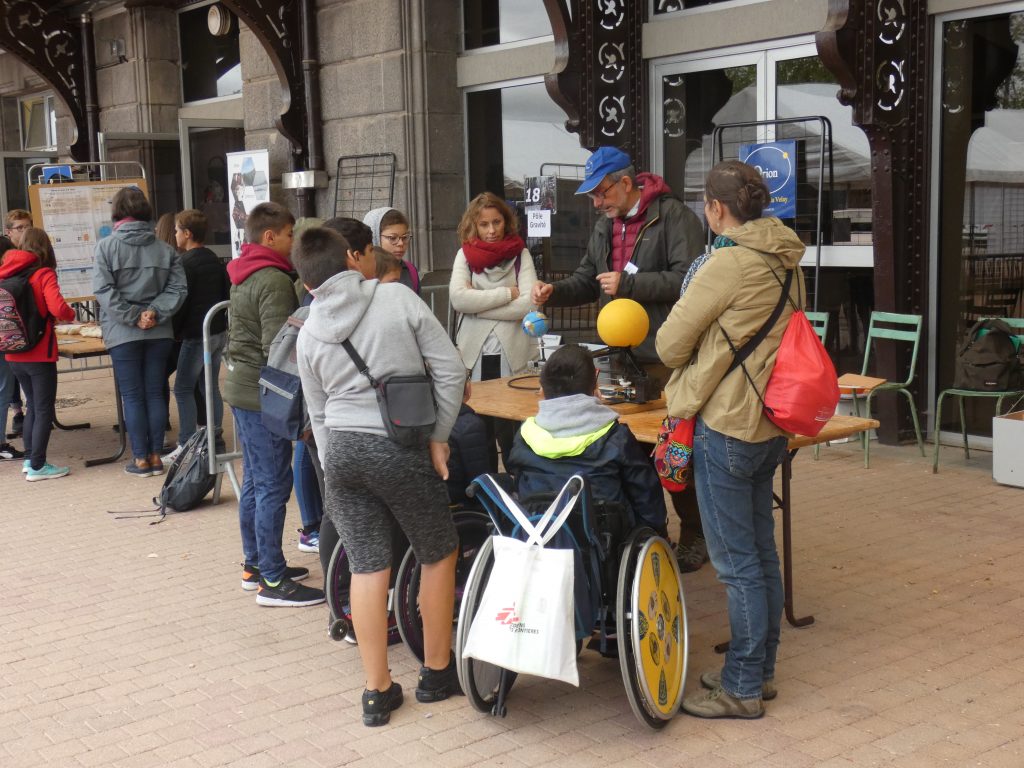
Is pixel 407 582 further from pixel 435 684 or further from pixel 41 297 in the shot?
pixel 41 297

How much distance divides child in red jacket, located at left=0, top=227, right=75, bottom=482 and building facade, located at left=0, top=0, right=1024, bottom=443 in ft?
10.3

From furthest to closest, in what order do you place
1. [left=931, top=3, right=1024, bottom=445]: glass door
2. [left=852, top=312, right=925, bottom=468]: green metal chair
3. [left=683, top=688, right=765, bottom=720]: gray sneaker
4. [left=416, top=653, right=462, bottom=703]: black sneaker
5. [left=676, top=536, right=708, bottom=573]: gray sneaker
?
1. [left=852, top=312, right=925, bottom=468]: green metal chair
2. [left=931, top=3, right=1024, bottom=445]: glass door
3. [left=676, top=536, right=708, bottom=573]: gray sneaker
4. [left=416, top=653, right=462, bottom=703]: black sneaker
5. [left=683, top=688, right=765, bottom=720]: gray sneaker

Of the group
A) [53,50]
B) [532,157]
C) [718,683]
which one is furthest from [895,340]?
[53,50]

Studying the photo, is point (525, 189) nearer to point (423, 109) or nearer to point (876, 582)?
point (423, 109)

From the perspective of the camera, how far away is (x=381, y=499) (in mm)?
3740

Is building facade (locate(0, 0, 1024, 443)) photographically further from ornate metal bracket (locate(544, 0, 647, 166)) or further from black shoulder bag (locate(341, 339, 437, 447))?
black shoulder bag (locate(341, 339, 437, 447))

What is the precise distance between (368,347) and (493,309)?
237cm

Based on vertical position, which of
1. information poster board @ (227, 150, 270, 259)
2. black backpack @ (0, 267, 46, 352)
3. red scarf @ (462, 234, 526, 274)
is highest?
information poster board @ (227, 150, 270, 259)

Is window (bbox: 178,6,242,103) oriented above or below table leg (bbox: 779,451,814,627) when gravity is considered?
above

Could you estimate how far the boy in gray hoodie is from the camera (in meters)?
3.61

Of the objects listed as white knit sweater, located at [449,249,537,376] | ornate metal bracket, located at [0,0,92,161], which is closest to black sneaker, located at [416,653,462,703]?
white knit sweater, located at [449,249,537,376]

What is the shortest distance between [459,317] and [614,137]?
2.78 metres

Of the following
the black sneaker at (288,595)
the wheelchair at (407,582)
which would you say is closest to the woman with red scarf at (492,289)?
the black sneaker at (288,595)

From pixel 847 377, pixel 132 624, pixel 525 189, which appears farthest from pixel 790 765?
pixel 525 189
